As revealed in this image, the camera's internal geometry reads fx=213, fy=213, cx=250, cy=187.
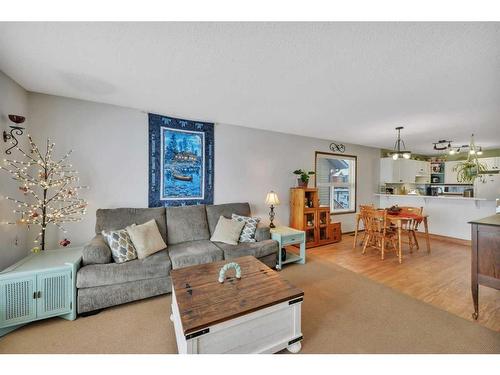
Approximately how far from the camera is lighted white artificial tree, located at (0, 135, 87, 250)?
2.22m

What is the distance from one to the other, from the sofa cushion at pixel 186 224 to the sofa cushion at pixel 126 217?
0.09 m

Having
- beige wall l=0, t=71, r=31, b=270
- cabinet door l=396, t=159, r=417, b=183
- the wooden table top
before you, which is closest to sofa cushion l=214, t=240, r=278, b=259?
the wooden table top

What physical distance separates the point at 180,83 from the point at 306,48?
127 centimetres

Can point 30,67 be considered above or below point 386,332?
above

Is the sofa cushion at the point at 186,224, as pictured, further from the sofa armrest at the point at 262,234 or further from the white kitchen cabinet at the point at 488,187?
the white kitchen cabinet at the point at 488,187

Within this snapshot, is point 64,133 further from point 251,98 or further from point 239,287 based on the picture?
point 239,287

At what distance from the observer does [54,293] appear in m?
1.91

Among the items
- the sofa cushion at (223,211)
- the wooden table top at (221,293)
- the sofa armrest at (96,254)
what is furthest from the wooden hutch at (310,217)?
the sofa armrest at (96,254)

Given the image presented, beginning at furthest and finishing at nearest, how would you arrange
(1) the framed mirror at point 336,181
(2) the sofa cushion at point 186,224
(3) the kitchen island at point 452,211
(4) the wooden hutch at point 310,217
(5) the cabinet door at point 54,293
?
(1) the framed mirror at point 336,181 → (3) the kitchen island at point 452,211 → (4) the wooden hutch at point 310,217 → (2) the sofa cushion at point 186,224 → (5) the cabinet door at point 54,293

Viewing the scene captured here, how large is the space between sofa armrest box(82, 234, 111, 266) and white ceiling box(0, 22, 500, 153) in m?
1.66

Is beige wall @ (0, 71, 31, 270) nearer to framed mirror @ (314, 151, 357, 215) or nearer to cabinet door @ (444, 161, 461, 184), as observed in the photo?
framed mirror @ (314, 151, 357, 215)

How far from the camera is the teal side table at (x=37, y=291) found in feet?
5.73
